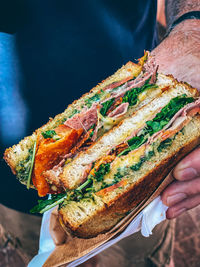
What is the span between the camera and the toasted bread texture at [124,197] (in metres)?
1.23

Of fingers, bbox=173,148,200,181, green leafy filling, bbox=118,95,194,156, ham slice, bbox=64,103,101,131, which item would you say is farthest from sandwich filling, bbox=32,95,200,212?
ham slice, bbox=64,103,101,131

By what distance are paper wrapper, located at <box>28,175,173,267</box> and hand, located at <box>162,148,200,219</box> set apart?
5 centimetres

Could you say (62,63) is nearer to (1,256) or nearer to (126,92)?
(126,92)

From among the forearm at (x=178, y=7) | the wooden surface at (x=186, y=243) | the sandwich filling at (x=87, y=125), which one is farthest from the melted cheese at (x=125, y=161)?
the wooden surface at (x=186, y=243)

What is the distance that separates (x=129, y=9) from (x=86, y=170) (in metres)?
1.60

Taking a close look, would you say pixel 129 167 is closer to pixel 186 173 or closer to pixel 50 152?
pixel 186 173

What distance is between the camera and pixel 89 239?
1443mm

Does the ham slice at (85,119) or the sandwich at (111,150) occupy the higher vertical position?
the ham slice at (85,119)

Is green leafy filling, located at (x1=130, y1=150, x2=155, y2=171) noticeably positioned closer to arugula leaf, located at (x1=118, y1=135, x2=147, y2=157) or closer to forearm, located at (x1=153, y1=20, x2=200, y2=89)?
arugula leaf, located at (x1=118, y1=135, x2=147, y2=157)

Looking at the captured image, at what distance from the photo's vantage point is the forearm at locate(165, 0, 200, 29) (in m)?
2.17

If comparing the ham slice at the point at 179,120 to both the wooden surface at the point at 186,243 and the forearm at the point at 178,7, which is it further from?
the wooden surface at the point at 186,243

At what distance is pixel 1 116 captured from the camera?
1772mm

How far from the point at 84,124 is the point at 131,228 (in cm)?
75

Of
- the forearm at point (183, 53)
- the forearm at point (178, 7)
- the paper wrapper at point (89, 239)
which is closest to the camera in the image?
the paper wrapper at point (89, 239)
